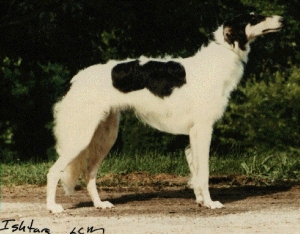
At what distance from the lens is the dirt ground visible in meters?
6.65

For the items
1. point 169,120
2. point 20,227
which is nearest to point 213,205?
point 169,120

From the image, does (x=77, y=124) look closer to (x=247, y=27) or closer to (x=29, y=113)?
(x=247, y=27)

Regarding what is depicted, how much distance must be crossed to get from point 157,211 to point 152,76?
1.49 metres

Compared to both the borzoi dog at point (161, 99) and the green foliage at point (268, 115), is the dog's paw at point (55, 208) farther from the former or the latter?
the green foliage at point (268, 115)

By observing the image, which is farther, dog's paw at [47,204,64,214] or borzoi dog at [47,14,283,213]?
borzoi dog at [47,14,283,213]

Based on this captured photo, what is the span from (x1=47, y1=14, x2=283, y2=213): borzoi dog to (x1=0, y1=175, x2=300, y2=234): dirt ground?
15.2 inches

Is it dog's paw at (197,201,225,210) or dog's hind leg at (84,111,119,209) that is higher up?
dog's hind leg at (84,111,119,209)

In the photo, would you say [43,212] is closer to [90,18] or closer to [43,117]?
[90,18]

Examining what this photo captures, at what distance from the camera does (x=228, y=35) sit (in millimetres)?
8227

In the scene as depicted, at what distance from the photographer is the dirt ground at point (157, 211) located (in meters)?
6.65

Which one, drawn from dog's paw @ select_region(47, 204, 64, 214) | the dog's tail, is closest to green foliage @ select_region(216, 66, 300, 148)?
the dog's tail

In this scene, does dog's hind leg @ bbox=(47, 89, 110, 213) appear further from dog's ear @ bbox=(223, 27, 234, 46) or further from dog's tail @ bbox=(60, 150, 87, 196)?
dog's ear @ bbox=(223, 27, 234, 46)

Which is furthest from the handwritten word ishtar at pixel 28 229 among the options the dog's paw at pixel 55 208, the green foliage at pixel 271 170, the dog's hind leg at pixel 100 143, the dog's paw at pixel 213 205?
the green foliage at pixel 271 170

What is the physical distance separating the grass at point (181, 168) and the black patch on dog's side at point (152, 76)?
9.48ft
